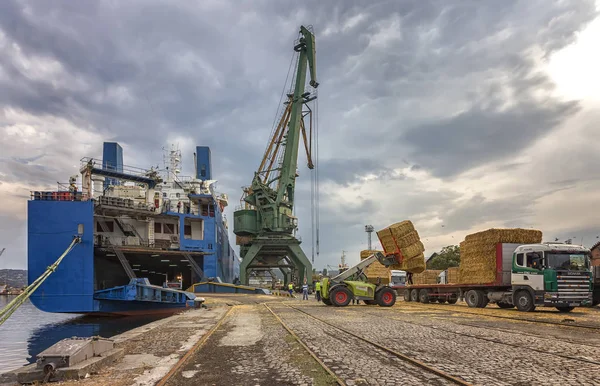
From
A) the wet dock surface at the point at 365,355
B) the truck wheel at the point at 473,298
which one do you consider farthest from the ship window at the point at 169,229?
the truck wheel at the point at 473,298

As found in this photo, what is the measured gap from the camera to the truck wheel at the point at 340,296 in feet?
69.5

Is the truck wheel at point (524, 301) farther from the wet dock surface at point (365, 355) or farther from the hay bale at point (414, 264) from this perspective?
the hay bale at point (414, 264)

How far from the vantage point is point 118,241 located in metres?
32.3

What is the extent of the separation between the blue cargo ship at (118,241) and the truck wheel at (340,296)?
930 cm

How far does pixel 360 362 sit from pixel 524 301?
1316cm

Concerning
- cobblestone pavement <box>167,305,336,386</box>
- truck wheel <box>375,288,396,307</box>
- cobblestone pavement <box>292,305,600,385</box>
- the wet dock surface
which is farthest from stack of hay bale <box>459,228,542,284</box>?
cobblestone pavement <box>167,305,336,386</box>

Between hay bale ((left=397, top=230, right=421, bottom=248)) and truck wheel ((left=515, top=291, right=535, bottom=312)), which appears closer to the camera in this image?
truck wheel ((left=515, top=291, right=535, bottom=312))

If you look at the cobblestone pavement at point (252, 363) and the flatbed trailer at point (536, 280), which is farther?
the flatbed trailer at point (536, 280)

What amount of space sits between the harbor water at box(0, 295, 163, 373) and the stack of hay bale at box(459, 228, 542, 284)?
1703 centimetres

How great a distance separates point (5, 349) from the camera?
16.8 meters

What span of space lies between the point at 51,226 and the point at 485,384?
24.3 m

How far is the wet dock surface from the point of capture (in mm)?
6301

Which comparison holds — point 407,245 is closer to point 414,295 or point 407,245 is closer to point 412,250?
point 412,250

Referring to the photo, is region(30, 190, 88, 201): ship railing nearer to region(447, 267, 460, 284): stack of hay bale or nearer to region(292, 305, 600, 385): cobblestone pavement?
region(292, 305, 600, 385): cobblestone pavement
